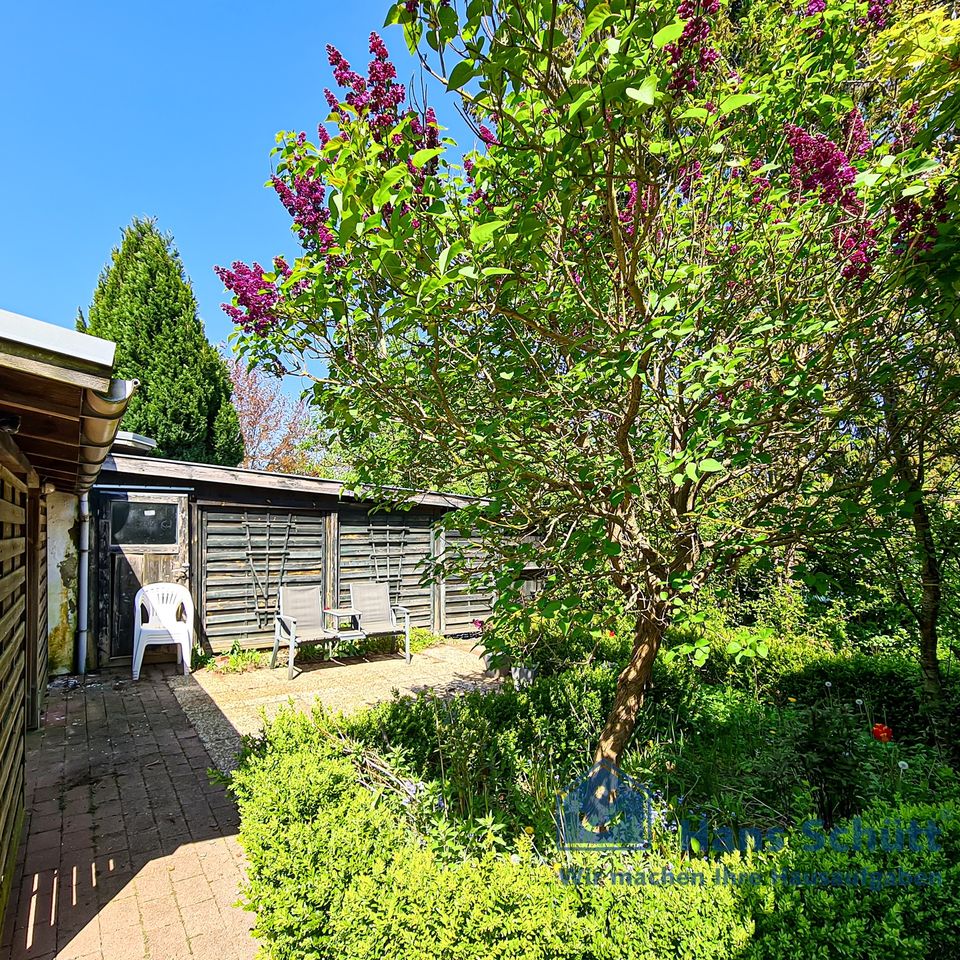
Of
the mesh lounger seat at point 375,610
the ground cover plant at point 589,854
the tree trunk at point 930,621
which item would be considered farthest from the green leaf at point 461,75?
Answer: the mesh lounger seat at point 375,610

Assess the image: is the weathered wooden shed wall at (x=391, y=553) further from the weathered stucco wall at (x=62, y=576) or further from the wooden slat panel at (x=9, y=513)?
the wooden slat panel at (x=9, y=513)

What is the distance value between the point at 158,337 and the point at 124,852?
10.5 m

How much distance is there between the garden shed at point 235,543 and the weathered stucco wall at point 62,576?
9.6 inches

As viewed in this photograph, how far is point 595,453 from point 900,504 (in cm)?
140

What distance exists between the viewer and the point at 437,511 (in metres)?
9.73

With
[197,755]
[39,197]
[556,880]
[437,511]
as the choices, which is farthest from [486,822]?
[39,197]

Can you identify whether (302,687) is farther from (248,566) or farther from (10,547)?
(10,547)

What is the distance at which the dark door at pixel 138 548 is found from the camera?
6.59 m

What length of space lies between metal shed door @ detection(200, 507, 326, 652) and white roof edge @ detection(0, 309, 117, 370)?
6159 millimetres

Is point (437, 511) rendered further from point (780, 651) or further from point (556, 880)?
point (556, 880)

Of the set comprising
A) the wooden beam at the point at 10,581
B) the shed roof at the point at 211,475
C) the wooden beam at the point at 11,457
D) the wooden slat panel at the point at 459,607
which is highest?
the shed roof at the point at 211,475

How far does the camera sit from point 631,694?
3.23m

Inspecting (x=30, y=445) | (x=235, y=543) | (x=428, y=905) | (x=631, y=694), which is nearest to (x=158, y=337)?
(x=235, y=543)

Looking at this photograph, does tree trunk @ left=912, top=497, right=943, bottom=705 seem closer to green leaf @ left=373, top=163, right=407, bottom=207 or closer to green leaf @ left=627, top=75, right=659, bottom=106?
green leaf @ left=627, top=75, right=659, bottom=106
